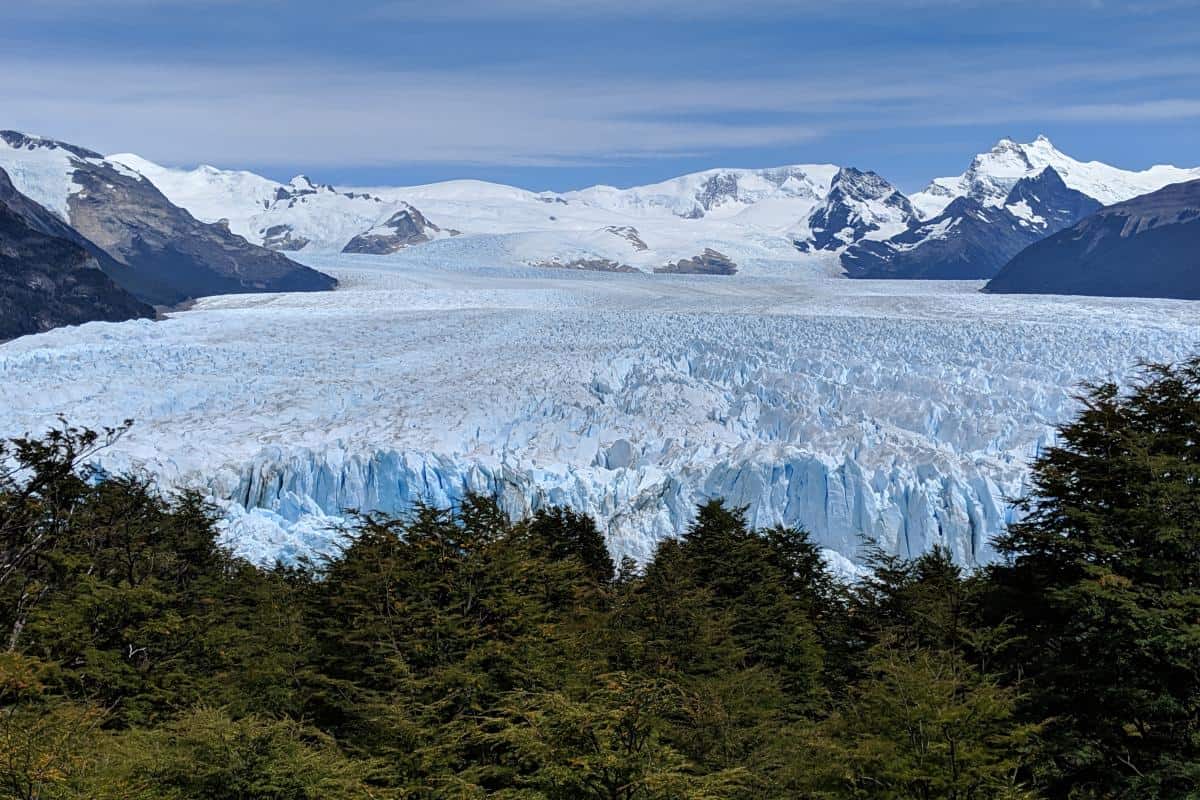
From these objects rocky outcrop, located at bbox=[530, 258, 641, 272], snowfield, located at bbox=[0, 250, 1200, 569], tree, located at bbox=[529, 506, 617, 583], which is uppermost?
rocky outcrop, located at bbox=[530, 258, 641, 272]

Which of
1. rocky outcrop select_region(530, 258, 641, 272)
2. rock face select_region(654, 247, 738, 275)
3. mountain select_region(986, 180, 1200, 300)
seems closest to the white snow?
rocky outcrop select_region(530, 258, 641, 272)

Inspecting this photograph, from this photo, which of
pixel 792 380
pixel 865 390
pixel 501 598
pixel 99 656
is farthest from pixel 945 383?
pixel 99 656

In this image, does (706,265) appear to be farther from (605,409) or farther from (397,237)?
(605,409)

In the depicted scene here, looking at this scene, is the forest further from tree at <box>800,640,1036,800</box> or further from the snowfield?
the snowfield

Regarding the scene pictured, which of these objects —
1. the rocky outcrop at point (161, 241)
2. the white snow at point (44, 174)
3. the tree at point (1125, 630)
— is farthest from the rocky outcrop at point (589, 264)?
the tree at point (1125, 630)

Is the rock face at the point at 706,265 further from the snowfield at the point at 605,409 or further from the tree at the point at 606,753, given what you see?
the tree at the point at 606,753

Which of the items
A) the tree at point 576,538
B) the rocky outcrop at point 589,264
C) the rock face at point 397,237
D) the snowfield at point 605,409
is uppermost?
the rock face at point 397,237

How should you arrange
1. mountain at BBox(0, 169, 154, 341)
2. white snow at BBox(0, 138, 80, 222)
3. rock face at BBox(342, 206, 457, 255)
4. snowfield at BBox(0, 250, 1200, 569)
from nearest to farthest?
snowfield at BBox(0, 250, 1200, 569) → mountain at BBox(0, 169, 154, 341) → white snow at BBox(0, 138, 80, 222) → rock face at BBox(342, 206, 457, 255)
